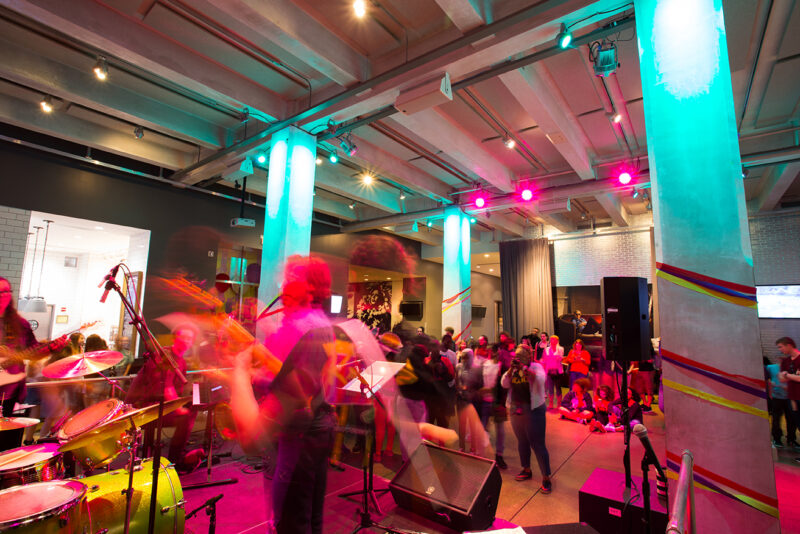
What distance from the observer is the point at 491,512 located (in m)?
2.75

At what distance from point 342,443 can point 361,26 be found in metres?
4.87

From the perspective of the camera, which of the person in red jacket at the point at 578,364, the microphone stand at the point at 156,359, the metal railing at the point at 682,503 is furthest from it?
the person in red jacket at the point at 578,364

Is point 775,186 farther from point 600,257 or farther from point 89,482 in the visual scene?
point 89,482

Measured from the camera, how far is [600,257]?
35.6ft

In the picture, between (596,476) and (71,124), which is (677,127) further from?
(71,124)

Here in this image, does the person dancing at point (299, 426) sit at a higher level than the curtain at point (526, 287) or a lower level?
lower

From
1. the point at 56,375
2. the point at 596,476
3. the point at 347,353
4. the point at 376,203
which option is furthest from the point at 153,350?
the point at 376,203

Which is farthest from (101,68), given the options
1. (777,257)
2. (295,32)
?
(777,257)

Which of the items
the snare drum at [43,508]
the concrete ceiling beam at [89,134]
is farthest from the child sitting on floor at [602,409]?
the concrete ceiling beam at [89,134]

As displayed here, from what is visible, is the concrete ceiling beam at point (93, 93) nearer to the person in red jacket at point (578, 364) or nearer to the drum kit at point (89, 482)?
the drum kit at point (89, 482)

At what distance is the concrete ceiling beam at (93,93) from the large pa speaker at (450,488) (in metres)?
5.66

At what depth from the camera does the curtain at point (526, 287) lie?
11.4m

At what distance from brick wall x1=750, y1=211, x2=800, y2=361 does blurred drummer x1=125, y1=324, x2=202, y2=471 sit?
11249mm

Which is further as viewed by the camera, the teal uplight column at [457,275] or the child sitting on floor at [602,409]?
Answer: the teal uplight column at [457,275]
